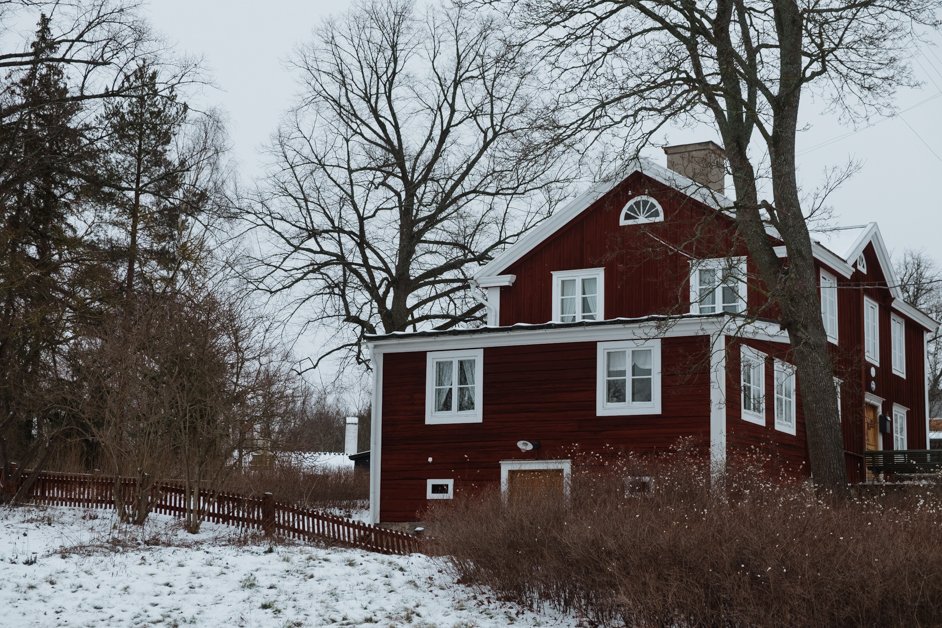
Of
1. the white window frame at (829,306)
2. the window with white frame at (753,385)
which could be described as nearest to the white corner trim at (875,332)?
the white window frame at (829,306)

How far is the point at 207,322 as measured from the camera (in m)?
20.6

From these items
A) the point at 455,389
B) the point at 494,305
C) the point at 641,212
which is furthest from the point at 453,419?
the point at 641,212

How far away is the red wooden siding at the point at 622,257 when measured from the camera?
25359mm

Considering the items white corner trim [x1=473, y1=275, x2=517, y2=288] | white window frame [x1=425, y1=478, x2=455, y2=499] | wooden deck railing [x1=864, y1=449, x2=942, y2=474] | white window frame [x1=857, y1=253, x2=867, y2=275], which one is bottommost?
white window frame [x1=425, y1=478, x2=455, y2=499]

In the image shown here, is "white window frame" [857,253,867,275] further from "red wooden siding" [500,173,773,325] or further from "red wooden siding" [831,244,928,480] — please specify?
"red wooden siding" [500,173,773,325]

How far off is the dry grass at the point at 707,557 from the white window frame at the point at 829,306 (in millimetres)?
11219

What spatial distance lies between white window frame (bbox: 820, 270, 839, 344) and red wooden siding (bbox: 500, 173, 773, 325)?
1865mm

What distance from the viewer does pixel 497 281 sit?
27750 millimetres

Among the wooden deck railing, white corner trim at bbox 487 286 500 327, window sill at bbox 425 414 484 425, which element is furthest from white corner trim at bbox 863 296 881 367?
window sill at bbox 425 414 484 425

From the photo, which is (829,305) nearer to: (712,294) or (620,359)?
(712,294)

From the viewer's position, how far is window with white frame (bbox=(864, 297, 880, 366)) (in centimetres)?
2775

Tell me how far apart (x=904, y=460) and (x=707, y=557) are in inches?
650

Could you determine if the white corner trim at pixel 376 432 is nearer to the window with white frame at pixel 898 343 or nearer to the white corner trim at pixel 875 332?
the white corner trim at pixel 875 332

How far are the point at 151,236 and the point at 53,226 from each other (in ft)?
16.6
